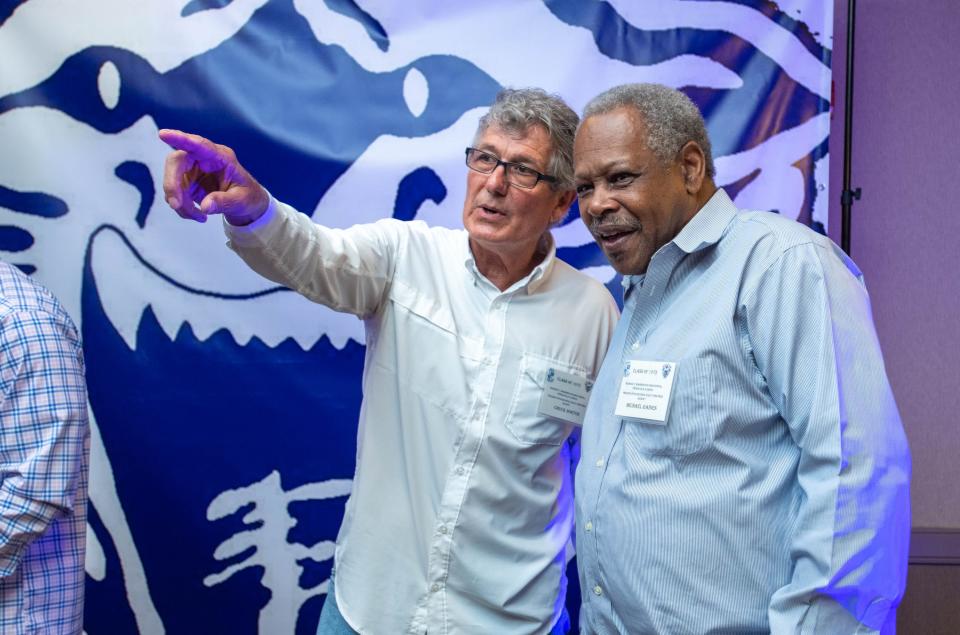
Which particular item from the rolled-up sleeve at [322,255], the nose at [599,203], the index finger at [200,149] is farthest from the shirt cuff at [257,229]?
the nose at [599,203]

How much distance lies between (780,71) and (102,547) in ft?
7.26

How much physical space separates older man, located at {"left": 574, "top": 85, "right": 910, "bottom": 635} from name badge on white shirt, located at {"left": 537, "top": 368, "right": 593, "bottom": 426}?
217mm

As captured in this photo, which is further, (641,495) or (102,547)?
(102,547)

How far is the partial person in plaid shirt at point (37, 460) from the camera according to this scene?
1.61 m

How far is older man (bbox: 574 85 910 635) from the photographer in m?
1.19

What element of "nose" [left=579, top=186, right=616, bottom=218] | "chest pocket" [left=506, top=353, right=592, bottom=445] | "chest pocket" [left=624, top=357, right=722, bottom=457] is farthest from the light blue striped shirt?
"chest pocket" [left=506, top=353, right=592, bottom=445]

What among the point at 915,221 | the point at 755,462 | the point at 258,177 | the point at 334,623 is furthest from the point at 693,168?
the point at 915,221

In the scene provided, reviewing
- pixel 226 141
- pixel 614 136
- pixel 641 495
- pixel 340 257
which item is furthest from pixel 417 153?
pixel 641 495

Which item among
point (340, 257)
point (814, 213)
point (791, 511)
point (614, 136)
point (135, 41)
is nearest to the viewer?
point (791, 511)

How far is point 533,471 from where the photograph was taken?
69.0 inches

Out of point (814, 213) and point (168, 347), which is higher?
point (814, 213)

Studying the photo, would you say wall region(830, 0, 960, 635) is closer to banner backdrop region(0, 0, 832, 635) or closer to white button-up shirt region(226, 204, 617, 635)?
banner backdrop region(0, 0, 832, 635)

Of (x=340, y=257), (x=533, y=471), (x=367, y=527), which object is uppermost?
(x=340, y=257)

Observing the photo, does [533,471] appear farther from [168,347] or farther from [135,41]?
[135,41]
